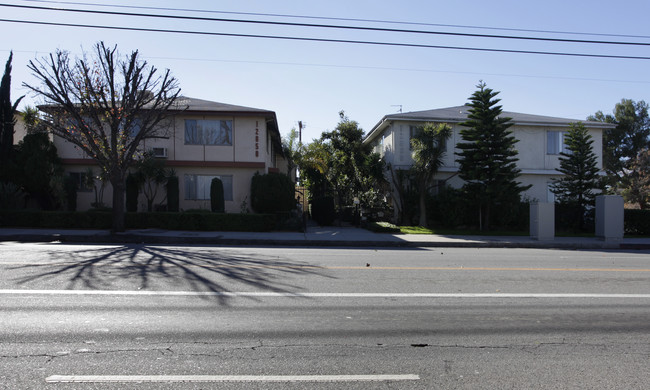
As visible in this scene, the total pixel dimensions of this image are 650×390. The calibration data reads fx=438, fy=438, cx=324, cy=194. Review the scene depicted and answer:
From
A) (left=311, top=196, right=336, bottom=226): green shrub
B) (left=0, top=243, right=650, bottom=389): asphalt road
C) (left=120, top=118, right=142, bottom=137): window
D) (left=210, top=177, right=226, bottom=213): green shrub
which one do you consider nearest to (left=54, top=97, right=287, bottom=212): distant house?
(left=120, top=118, right=142, bottom=137): window

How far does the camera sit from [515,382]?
405 centimetres

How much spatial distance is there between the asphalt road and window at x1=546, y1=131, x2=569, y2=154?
18891mm

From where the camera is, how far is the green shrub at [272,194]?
69.1 feet

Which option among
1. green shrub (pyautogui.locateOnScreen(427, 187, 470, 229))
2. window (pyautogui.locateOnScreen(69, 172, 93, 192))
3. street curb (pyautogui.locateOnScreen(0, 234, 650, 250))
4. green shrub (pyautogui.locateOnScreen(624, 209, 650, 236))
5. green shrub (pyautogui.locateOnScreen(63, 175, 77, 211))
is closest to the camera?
street curb (pyautogui.locateOnScreen(0, 234, 650, 250))

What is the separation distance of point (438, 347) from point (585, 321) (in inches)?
101

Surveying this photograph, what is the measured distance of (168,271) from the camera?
28.8ft

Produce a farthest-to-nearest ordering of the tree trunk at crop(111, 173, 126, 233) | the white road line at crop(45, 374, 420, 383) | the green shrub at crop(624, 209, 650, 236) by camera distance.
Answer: the green shrub at crop(624, 209, 650, 236) < the tree trunk at crop(111, 173, 126, 233) < the white road line at crop(45, 374, 420, 383)

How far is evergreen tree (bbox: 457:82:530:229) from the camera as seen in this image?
2136cm

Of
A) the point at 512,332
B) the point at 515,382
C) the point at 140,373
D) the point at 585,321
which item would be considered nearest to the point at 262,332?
the point at 140,373

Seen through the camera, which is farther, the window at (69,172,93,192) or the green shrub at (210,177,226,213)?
the window at (69,172,93,192)

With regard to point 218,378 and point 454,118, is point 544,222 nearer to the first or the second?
point 454,118

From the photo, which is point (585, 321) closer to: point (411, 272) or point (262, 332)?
point (411, 272)

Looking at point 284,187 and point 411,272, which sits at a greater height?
point 284,187

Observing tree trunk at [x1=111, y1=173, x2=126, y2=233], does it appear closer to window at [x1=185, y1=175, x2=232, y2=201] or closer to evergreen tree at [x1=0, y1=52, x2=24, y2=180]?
window at [x1=185, y1=175, x2=232, y2=201]
